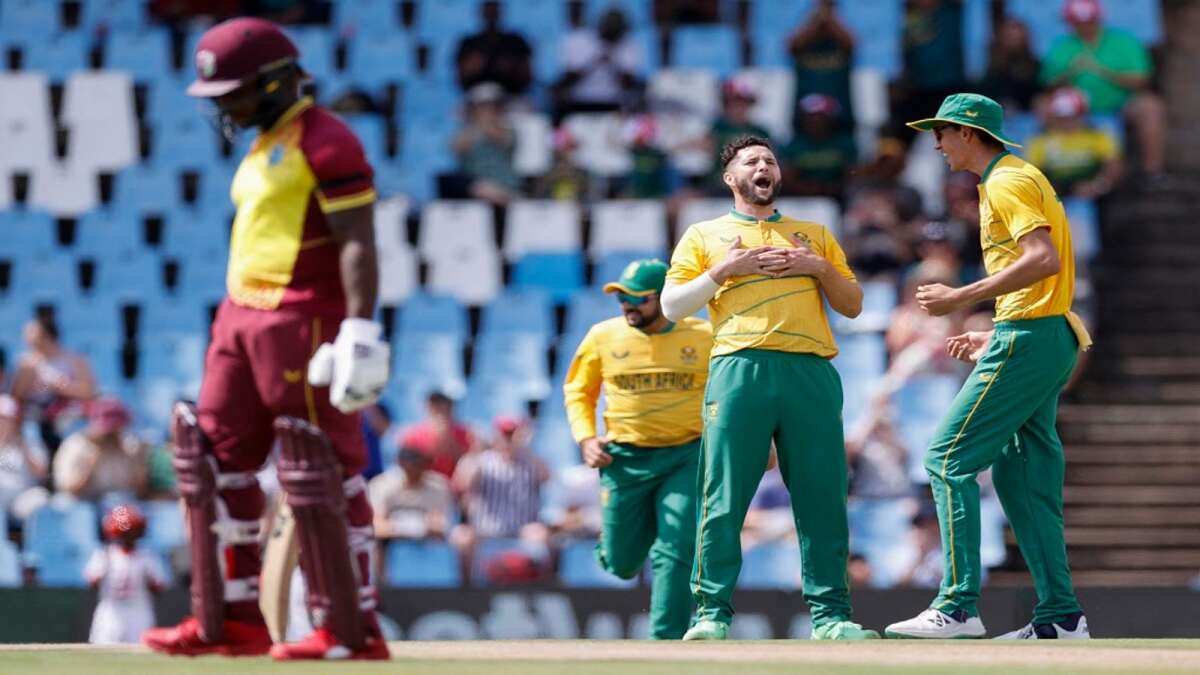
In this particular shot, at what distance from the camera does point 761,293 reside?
816cm

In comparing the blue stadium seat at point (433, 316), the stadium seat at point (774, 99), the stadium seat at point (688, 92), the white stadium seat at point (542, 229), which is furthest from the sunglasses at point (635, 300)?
the stadium seat at point (688, 92)

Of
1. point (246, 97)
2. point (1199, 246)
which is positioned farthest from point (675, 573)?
point (1199, 246)

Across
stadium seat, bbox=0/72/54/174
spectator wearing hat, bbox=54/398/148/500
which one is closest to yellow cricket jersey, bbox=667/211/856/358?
spectator wearing hat, bbox=54/398/148/500

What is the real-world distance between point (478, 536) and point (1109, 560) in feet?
13.0

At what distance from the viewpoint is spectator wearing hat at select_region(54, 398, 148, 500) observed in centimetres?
1355

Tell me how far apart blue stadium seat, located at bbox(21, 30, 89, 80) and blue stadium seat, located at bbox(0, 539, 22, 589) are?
16.4 feet

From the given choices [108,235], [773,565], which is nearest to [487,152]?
[108,235]

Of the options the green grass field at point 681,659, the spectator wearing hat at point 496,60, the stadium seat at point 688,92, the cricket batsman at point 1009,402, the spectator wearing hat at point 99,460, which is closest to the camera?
the green grass field at point 681,659

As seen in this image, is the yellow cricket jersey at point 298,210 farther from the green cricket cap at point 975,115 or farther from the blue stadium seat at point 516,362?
the blue stadium seat at point 516,362

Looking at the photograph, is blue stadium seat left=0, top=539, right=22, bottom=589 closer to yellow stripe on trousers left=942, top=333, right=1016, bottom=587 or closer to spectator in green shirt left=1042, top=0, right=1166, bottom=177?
yellow stripe on trousers left=942, top=333, right=1016, bottom=587

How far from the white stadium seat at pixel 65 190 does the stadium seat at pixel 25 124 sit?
130 millimetres

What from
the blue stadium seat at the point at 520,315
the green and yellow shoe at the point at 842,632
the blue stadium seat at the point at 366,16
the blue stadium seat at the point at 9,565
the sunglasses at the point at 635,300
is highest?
the blue stadium seat at the point at 366,16

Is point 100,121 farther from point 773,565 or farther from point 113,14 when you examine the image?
point 773,565

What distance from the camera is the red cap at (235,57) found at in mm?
6527
